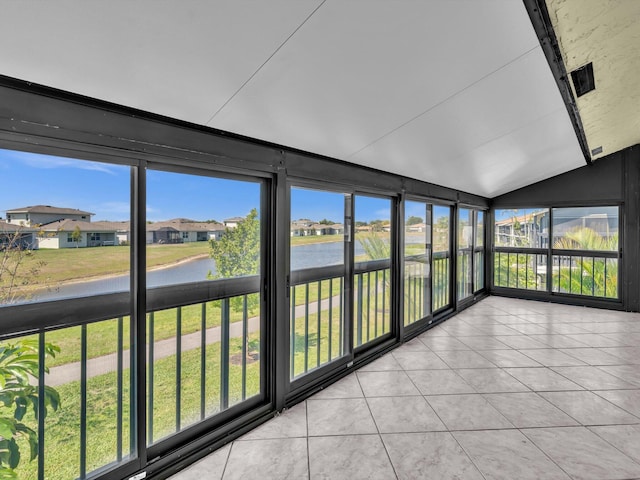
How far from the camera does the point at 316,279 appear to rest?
108 inches

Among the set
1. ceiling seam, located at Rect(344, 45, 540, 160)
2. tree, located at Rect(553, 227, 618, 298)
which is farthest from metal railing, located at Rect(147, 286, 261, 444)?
tree, located at Rect(553, 227, 618, 298)

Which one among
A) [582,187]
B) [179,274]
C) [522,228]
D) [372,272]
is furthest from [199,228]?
[582,187]

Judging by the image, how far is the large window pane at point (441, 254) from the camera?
469 centimetres

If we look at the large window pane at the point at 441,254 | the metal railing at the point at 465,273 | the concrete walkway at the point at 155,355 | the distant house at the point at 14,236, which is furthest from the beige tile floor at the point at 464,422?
the metal railing at the point at 465,273

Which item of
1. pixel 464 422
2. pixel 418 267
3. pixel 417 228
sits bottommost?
pixel 464 422

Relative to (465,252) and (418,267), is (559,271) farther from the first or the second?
(418,267)

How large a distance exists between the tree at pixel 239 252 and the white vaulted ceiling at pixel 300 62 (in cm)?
63

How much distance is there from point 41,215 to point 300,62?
4.33ft

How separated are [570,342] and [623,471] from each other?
2383mm

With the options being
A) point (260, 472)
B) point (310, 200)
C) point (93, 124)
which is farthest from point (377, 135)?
point (260, 472)

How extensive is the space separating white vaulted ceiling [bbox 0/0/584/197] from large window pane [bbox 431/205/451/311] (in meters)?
2.31

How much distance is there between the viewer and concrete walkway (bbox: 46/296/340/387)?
155 cm

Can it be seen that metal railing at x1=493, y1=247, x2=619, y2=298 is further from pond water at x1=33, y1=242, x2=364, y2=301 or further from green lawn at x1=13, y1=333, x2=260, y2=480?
green lawn at x1=13, y1=333, x2=260, y2=480

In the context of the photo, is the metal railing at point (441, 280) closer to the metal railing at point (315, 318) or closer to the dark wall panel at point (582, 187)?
the metal railing at point (315, 318)
